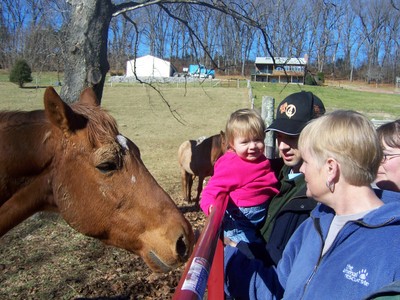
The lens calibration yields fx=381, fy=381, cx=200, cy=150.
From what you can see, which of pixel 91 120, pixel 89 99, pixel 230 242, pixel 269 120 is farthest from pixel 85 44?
pixel 230 242

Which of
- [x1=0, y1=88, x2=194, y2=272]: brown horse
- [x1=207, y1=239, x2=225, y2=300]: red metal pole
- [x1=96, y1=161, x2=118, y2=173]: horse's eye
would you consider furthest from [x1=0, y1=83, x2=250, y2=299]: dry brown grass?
[x1=207, y1=239, x2=225, y2=300]: red metal pole

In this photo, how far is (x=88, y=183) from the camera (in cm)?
221

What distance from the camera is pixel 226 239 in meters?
2.55

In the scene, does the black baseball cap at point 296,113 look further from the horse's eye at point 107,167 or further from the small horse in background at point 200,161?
the small horse in background at point 200,161

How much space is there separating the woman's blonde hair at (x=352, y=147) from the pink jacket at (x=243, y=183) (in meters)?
0.99

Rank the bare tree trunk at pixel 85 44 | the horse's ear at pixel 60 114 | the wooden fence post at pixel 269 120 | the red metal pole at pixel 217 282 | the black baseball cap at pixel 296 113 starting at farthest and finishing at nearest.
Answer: the wooden fence post at pixel 269 120 → the bare tree trunk at pixel 85 44 → the black baseball cap at pixel 296 113 → the horse's ear at pixel 60 114 → the red metal pole at pixel 217 282

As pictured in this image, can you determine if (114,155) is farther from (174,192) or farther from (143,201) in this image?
(174,192)

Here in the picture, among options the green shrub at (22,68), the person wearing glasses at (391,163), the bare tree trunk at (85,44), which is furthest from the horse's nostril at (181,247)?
the green shrub at (22,68)

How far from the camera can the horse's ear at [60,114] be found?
2.08 m

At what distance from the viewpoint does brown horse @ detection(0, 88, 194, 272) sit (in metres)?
2.17

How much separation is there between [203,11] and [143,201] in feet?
16.0

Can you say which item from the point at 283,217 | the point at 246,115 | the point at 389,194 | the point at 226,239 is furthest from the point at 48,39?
the point at 389,194

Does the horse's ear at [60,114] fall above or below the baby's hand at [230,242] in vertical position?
above

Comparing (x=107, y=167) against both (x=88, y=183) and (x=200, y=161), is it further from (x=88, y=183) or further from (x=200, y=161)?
(x=200, y=161)
